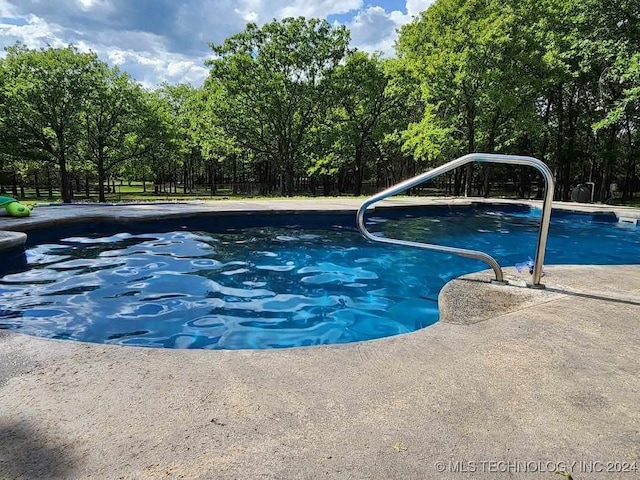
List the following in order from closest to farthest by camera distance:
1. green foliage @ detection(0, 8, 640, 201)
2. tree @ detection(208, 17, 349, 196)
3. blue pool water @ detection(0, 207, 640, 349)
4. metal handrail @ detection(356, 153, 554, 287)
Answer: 1. metal handrail @ detection(356, 153, 554, 287)
2. blue pool water @ detection(0, 207, 640, 349)
3. green foliage @ detection(0, 8, 640, 201)
4. tree @ detection(208, 17, 349, 196)

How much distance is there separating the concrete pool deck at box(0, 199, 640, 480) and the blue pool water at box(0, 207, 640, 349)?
175cm

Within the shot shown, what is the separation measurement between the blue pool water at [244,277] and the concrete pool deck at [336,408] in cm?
175

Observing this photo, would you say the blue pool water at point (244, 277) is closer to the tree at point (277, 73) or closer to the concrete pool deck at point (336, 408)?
the concrete pool deck at point (336, 408)

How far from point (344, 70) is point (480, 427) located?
22.4 m

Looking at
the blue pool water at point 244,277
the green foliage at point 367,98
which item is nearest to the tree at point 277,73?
the green foliage at point 367,98

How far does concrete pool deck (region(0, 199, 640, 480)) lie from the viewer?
1236 millimetres

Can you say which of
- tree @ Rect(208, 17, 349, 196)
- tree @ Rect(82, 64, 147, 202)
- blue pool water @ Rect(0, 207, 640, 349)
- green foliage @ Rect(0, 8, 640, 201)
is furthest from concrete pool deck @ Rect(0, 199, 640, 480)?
tree @ Rect(82, 64, 147, 202)

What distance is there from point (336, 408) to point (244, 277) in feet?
13.6

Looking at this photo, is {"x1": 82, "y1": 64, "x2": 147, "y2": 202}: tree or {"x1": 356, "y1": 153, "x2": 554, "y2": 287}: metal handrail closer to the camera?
{"x1": 356, "y1": 153, "x2": 554, "y2": 287}: metal handrail

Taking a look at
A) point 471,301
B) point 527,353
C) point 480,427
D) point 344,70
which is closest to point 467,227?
point 471,301

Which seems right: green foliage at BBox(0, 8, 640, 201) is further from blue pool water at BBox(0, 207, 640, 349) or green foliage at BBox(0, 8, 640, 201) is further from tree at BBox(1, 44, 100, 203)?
blue pool water at BBox(0, 207, 640, 349)

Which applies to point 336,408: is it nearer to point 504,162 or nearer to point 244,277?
point 504,162

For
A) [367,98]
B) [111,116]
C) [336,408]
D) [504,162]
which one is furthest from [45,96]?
[336,408]

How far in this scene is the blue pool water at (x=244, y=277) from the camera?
12.7 ft
